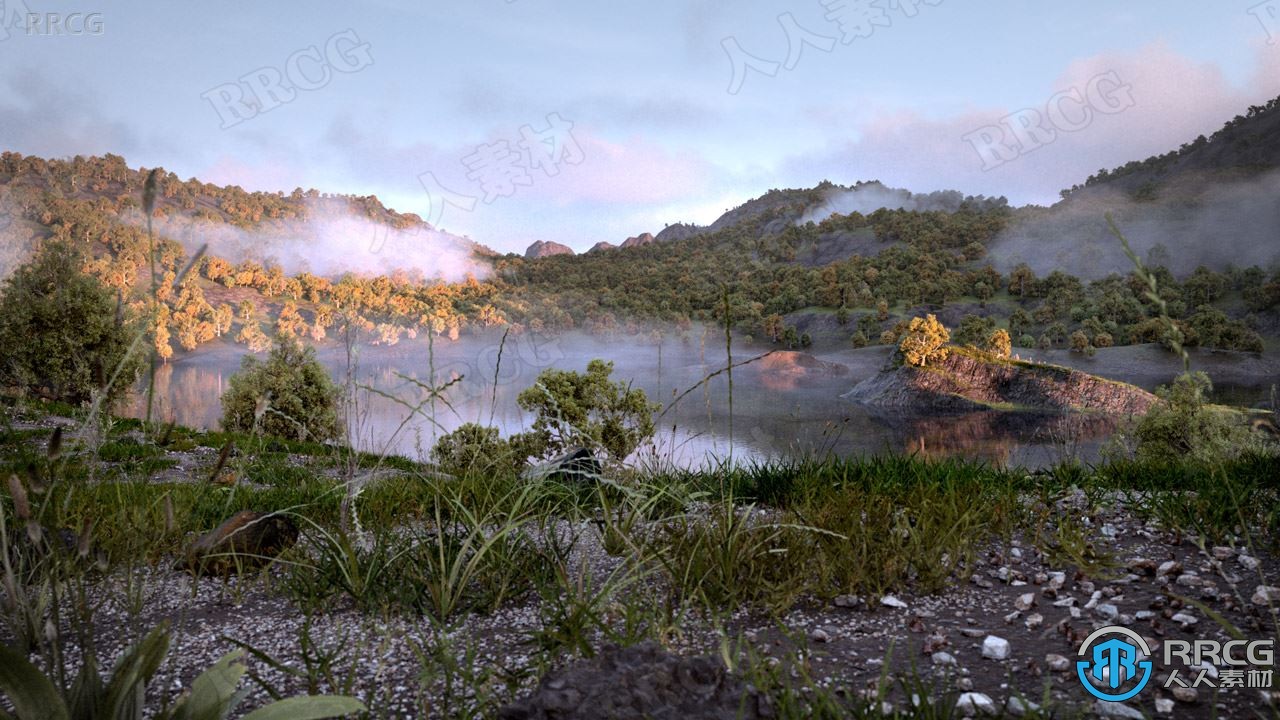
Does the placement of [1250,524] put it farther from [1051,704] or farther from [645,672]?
[645,672]

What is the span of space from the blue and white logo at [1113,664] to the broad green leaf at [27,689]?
3425 mm

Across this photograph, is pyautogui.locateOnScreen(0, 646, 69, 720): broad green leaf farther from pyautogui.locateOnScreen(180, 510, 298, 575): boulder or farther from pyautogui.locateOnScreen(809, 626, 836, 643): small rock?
pyautogui.locateOnScreen(809, 626, 836, 643): small rock

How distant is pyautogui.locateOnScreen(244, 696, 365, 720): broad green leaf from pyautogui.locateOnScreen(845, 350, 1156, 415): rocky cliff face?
28.1 m

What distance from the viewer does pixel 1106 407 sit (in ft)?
82.8

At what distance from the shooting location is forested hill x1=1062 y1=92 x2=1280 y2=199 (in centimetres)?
8838

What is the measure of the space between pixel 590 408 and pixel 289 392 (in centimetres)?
1064

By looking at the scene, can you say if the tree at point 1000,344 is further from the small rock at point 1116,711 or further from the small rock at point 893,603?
the small rock at point 1116,711

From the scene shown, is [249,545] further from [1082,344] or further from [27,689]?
[1082,344]

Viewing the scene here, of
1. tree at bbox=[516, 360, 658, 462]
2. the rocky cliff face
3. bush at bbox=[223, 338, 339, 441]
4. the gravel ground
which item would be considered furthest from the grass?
the rocky cliff face

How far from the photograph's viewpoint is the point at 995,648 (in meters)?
2.72

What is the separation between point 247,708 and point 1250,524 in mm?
5849

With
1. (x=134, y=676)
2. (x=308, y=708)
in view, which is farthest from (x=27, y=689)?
(x=308, y=708)

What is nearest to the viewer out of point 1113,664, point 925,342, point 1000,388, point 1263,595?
point 1113,664

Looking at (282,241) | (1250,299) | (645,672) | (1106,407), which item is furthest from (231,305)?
(1250,299)
